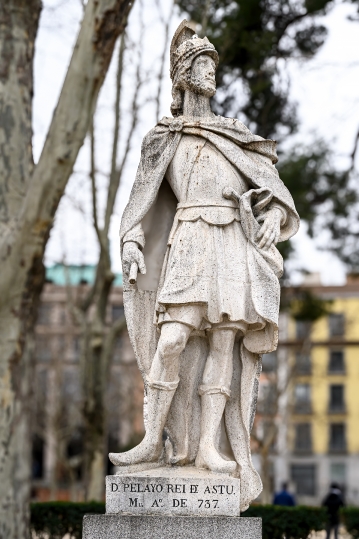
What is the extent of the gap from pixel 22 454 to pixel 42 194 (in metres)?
3.70

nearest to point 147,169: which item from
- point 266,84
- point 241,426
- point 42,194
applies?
point 241,426

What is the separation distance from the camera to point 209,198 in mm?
6602

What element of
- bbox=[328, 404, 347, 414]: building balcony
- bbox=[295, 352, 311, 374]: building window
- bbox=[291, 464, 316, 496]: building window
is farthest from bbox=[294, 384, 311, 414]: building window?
bbox=[291, 464, 316, 496]: building window

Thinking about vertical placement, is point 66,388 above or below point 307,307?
below

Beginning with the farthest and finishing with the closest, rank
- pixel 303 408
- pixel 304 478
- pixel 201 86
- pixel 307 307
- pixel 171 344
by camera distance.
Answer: pixel 304 478
pixel 303 408
pixel 307 307
pixel 201 86
pixel 171 344

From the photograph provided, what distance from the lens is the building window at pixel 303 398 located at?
52.3 m

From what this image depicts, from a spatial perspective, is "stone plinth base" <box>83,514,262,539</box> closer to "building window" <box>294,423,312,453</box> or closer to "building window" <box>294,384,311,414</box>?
"building window" <box>294,384,311,414</box>

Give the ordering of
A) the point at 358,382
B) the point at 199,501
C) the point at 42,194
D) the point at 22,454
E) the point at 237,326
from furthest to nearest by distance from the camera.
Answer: the point at 358,382 < the point at 22,454 < the point at 42,194 < the point at 237,326 < the point at 199,501

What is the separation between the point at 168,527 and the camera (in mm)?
5898

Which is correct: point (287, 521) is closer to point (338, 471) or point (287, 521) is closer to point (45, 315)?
point (45, 315)

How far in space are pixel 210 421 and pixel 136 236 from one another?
1.47 meters

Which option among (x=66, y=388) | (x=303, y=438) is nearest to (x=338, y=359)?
(x=303, y=438)

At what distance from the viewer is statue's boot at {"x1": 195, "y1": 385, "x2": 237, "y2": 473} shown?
20.6 feet

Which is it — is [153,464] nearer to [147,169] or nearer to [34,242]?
[147,169]
